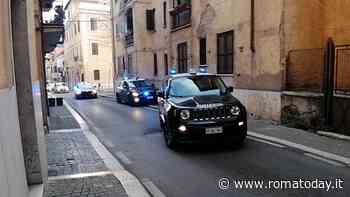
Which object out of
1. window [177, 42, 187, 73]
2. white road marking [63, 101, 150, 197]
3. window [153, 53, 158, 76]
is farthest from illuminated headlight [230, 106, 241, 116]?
window [153, 53, 158, 76]

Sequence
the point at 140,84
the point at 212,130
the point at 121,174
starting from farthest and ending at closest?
the point at 140,84 → the point at 212,130 → the point at 121,174

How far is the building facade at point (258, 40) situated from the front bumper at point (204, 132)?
11.3 feet

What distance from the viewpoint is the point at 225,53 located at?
632 inches

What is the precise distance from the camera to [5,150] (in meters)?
3.26

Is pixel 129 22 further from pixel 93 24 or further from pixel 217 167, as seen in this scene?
pixel 217 167

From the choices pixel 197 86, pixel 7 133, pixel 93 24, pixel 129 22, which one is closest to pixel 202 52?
pixel 197 86

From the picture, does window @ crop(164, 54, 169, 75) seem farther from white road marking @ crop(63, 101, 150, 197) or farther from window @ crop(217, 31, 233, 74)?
white road marking @ crop(63, 101, 150, 197)

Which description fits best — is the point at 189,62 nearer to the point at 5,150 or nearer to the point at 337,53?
the point at 337,53

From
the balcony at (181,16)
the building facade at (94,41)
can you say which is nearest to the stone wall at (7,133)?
the balcony at (181,16)

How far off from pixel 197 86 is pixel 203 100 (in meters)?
1.11

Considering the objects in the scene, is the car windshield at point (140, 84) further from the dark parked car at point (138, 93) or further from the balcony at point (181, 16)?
the balcony at point (181, 16)

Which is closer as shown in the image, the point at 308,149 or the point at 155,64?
the point at 308,149

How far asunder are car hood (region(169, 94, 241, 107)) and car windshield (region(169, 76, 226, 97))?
0.36 metres

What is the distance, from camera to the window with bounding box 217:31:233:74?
51.1 feet
